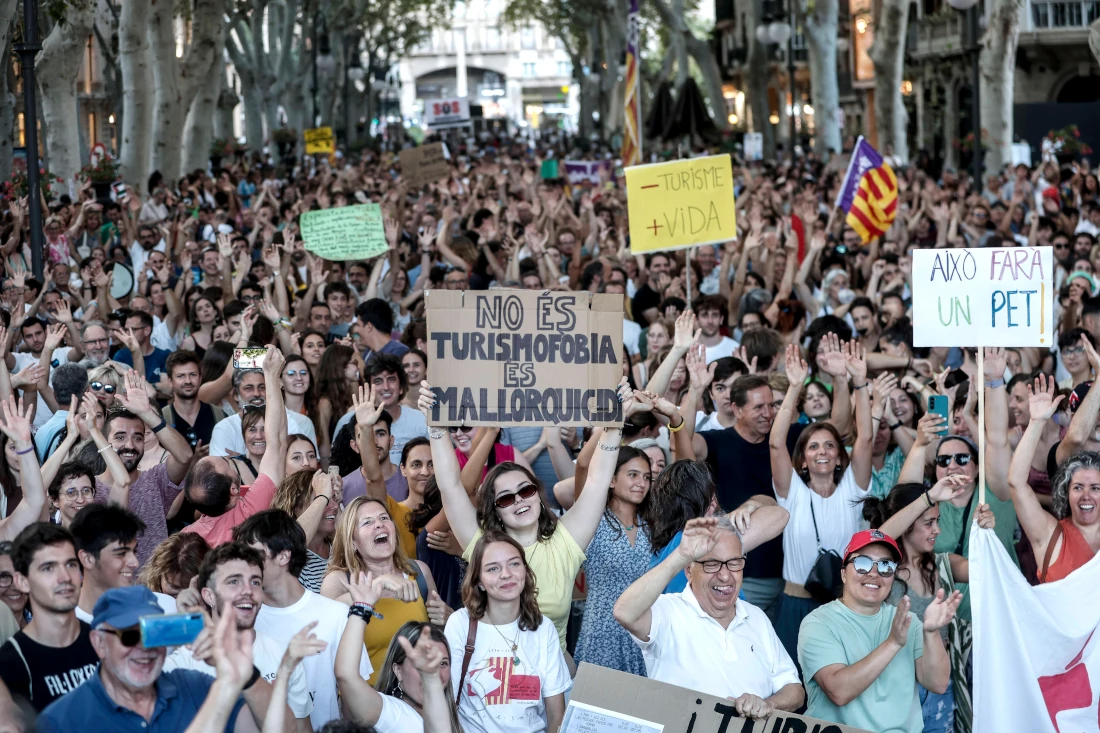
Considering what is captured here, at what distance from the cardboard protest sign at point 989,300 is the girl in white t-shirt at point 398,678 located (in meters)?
2.74

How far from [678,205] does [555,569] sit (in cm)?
552

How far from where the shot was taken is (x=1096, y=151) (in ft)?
109

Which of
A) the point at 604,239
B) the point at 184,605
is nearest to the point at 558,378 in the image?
the point at 184,605

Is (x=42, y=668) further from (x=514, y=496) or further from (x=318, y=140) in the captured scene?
(x=318, y=140)

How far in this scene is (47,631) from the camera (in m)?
4.42

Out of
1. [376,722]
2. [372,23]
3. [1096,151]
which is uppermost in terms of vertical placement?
[372,23]

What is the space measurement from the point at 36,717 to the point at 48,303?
261 inches

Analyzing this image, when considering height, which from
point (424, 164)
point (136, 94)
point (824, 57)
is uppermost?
point (824, 57)

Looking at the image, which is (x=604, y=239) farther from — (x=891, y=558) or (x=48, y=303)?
(x=891, y=558)

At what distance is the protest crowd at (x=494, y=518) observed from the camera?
4.58 meters

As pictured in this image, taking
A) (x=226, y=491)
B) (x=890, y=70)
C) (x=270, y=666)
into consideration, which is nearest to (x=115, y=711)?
(x=270, y=666)

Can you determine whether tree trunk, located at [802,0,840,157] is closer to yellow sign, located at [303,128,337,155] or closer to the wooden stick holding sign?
yellow sign, located at [303,128,337,155]

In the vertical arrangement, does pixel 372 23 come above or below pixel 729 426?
above

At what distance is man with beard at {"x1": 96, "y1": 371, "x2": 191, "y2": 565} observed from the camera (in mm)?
6453
